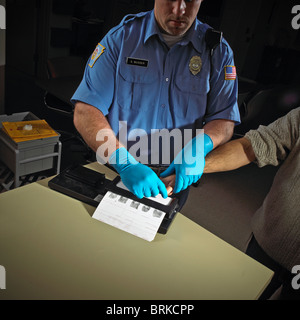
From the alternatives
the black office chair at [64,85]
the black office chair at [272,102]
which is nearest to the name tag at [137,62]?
the black office chair at [64,85]

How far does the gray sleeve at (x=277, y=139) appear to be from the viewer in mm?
1042

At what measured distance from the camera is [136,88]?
1428 mm

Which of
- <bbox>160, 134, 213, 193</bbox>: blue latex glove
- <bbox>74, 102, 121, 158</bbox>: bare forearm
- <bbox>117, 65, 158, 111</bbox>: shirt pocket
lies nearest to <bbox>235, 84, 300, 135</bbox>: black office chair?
<bbox>117, 65, 158, 111</bbox>: shirt pocket

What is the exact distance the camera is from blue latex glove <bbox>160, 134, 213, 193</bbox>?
3.71 feet

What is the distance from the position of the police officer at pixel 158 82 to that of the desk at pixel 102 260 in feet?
1.23

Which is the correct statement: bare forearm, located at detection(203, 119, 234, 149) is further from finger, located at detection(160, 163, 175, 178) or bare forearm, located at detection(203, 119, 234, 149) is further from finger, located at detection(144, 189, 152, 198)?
finger, located at detection(144, 189, 152, 198)

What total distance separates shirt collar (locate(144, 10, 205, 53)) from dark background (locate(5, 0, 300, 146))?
4.50 feet

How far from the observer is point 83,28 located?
4.33 meters

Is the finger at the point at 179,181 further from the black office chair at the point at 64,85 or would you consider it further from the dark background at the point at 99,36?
the dark background at the point at 99,36

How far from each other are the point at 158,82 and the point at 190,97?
0.17 meters

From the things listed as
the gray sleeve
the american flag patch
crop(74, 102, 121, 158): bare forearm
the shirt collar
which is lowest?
crop(74, 102, 121, 158): bare forearm

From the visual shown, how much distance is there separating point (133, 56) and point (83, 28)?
3400mm

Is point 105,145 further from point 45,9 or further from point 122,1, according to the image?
point 45,9
